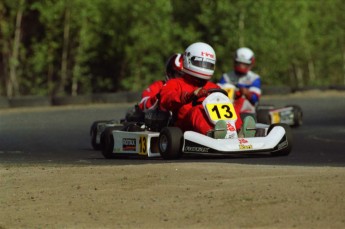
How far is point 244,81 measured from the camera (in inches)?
767

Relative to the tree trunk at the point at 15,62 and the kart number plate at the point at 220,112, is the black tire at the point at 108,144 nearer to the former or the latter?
the kart number plate at the point at 220,112

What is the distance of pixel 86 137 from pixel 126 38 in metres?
12.6

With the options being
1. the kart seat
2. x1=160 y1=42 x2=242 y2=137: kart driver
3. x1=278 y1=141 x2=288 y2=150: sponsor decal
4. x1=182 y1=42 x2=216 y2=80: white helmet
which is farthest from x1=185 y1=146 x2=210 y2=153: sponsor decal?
x1=182 y1=42 x2=216 y2=80: white helmet

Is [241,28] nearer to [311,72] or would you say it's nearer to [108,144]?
[311,72]

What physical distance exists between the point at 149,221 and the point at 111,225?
0.26 meters

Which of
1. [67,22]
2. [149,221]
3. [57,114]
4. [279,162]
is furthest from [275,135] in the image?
[67,22]

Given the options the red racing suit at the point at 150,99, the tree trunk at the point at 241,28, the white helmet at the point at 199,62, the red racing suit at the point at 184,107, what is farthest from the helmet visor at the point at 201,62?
the tree trunk at the point at 241,28

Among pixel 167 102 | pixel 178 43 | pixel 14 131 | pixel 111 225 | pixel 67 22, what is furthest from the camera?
pixel 178 43

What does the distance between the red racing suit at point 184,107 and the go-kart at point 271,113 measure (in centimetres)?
506

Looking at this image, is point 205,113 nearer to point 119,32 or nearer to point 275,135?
point 275,135

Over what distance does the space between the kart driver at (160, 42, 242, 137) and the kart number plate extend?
13 centimetres

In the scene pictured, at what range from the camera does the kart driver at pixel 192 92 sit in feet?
42.9

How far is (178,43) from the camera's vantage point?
104ft

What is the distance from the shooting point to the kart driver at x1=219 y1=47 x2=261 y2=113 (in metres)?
18.9
